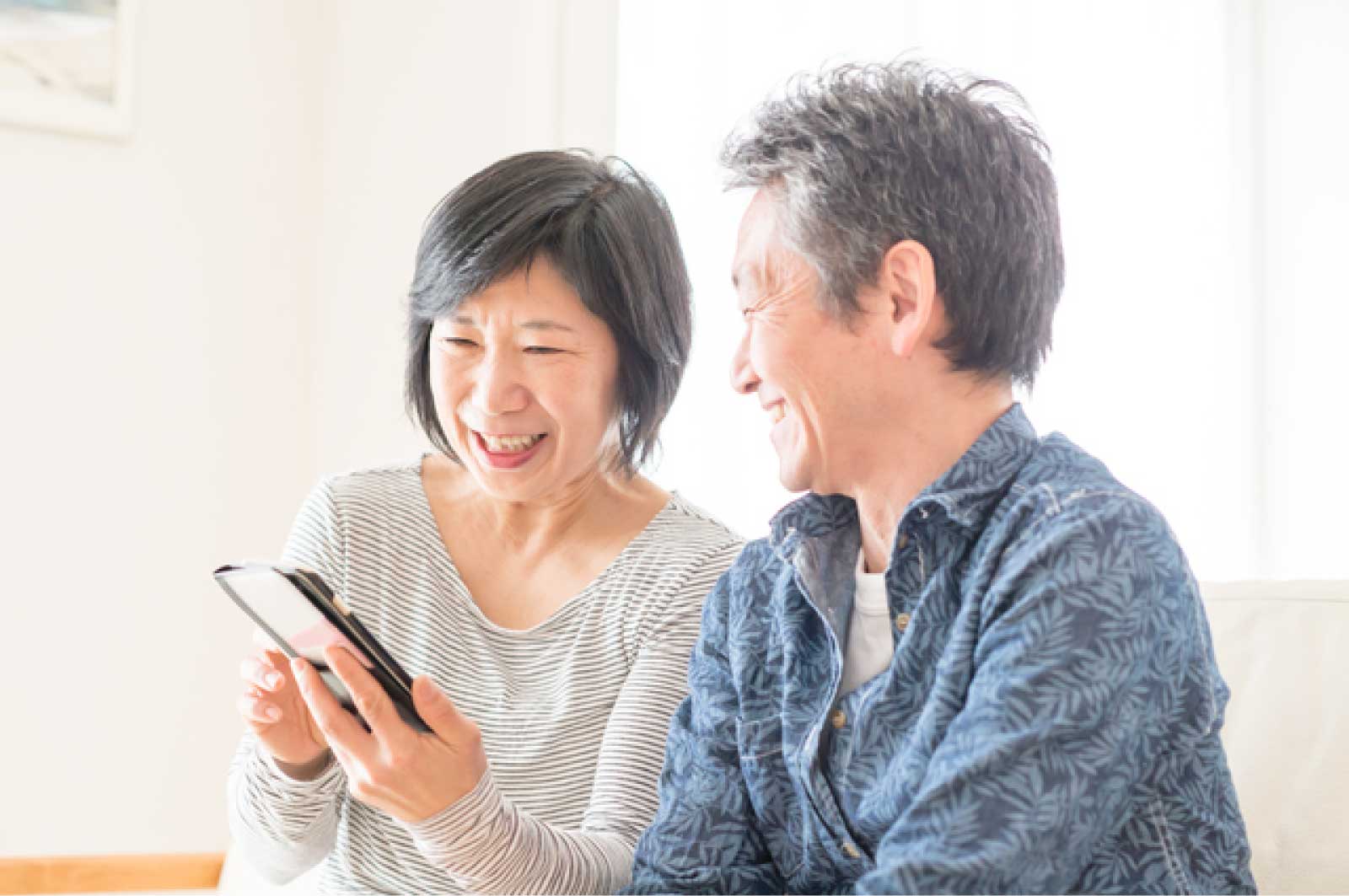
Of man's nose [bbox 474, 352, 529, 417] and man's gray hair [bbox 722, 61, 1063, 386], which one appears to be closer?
man's gray hair [bbox 722, 61, 1063, 386]

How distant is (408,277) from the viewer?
9.72 ft

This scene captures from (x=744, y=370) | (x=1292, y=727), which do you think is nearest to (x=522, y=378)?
(x=744, y=370)

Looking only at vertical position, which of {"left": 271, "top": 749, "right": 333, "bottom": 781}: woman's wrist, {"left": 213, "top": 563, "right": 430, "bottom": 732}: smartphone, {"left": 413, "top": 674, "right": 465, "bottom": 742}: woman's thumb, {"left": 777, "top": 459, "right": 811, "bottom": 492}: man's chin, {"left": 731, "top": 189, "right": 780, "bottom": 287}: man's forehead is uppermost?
{"left": 731, "top": 189, "right": 780, "bottom": 287}: man's forehead

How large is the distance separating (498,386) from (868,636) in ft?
1.82

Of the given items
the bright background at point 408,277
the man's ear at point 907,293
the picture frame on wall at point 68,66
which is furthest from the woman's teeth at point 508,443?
the picture frame on wall at point 68,66

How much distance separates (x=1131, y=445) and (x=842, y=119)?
1.90m

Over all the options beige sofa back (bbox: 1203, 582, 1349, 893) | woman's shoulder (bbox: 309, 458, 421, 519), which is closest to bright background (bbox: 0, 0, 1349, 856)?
woman's shoulder (bbox: 309, 458, 421, 519)

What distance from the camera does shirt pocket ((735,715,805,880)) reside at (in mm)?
1200

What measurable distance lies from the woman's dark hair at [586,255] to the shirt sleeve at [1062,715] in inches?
29.3

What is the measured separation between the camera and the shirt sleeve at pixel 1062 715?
0.90 metres

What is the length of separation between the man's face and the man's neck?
3cm

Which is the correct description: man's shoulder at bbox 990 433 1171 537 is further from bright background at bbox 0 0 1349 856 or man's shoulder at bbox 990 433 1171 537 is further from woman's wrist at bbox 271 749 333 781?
bright background at bbox 0 0 1349 856

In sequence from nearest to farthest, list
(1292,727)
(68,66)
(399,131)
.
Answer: (1292,727) < (68,66) < (399,131)

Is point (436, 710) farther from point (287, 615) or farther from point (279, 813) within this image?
point (279, 813)
